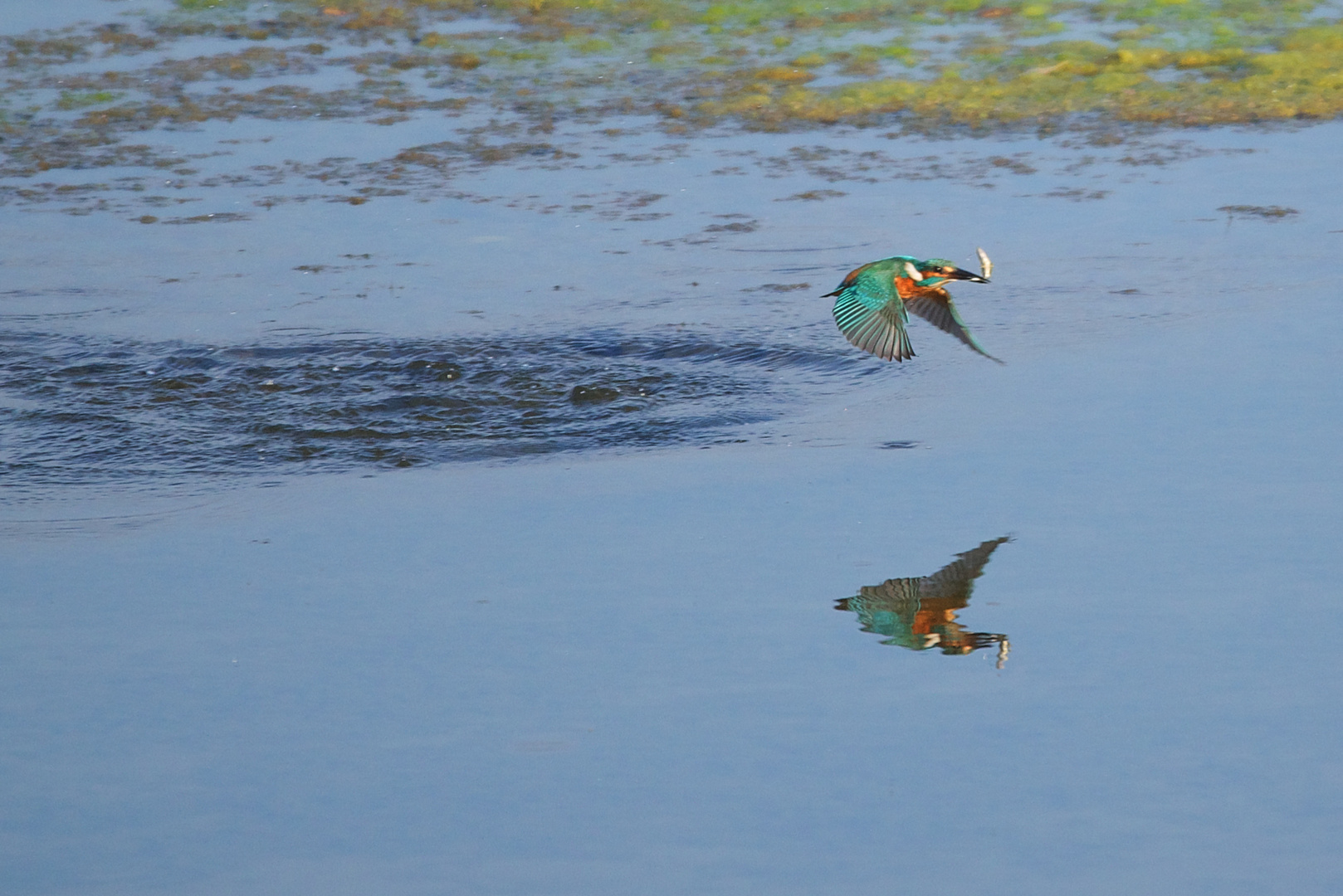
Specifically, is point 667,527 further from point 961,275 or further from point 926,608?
point 961,275

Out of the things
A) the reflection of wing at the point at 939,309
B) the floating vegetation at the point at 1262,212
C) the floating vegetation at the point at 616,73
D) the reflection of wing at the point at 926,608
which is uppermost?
the floating vegetation at the point at 616,73

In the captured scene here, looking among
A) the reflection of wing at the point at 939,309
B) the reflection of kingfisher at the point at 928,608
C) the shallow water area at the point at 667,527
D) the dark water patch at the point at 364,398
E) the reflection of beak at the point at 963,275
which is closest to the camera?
the shallow water area at the point at 667,527

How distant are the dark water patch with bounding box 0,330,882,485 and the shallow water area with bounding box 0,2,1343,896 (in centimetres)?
2

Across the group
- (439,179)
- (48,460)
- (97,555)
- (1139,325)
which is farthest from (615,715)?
(439,179)

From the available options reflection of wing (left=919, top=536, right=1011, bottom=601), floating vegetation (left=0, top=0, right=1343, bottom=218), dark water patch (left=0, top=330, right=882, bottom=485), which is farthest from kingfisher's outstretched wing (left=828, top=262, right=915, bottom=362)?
floating vegetation (left=0, top=0, right=1343, bottom=218)

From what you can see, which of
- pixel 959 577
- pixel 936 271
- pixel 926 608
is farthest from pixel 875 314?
pixel 926 608

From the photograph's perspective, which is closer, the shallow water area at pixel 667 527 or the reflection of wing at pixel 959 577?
the shallow water area at pixel 667 527

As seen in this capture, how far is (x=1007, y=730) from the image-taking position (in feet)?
11.5

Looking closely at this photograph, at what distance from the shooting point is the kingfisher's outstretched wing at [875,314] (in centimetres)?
496

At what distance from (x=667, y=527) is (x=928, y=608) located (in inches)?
31.4

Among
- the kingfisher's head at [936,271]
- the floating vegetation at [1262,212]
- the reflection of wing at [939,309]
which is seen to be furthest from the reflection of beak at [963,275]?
the floating vegetation at [1262,212]

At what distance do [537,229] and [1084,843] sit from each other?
4.61 meters

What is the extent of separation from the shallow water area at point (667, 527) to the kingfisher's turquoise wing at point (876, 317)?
12.0 inches

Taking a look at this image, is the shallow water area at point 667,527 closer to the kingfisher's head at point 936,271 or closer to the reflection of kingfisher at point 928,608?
the reflection of kingfisher at point 928,608
